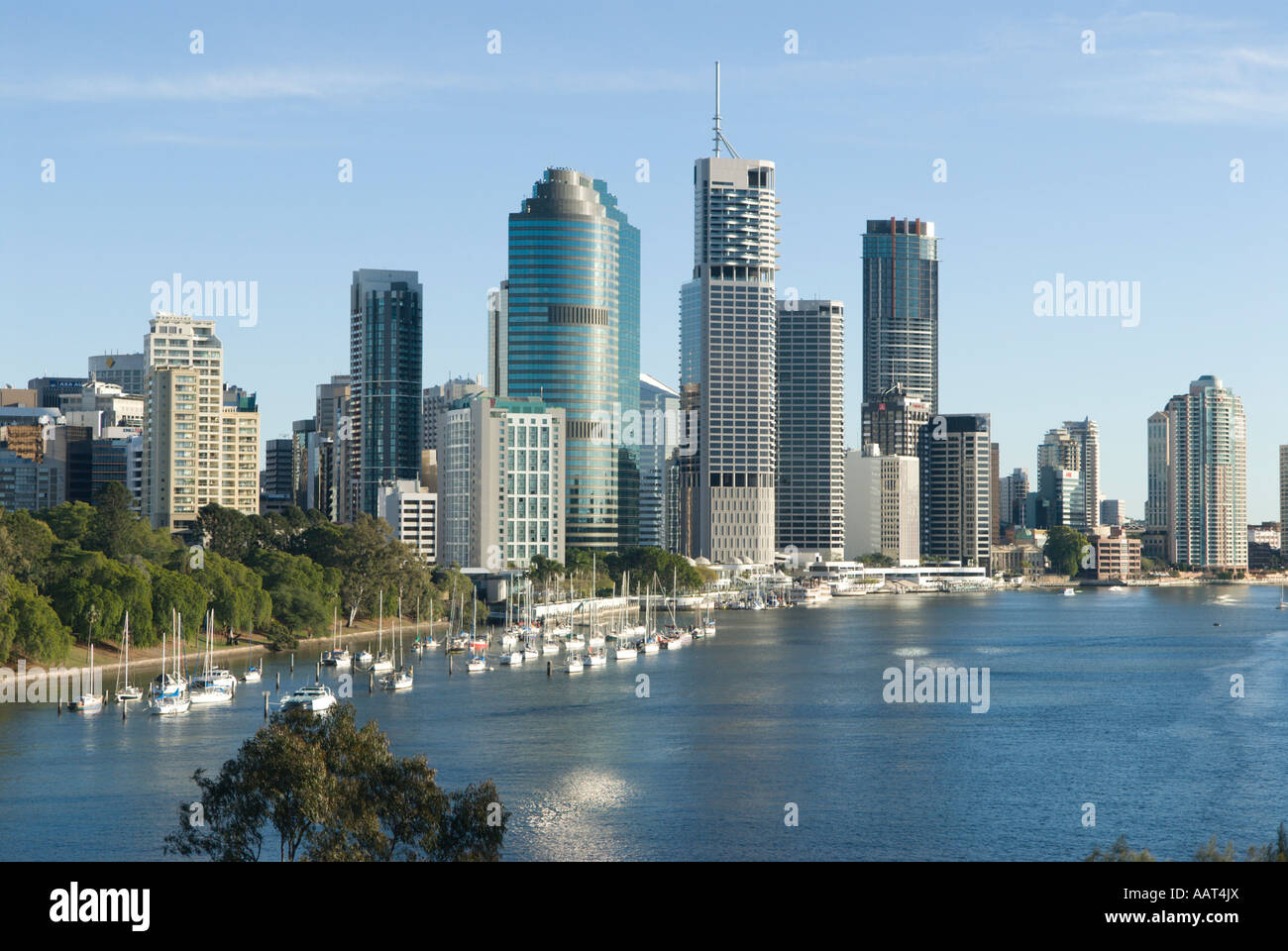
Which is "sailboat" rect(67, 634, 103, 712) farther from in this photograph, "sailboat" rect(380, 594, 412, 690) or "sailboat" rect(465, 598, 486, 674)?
"sailboat" rect(465, 598, 486, 674)

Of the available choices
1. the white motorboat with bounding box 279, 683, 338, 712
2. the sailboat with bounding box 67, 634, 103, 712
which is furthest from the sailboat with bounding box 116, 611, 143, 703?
the white motorboat with bounding box 279, 683, 338, 712

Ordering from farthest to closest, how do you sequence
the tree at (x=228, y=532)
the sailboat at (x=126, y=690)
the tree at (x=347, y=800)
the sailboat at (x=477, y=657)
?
1. the tree at (x=228, y=532)
2. the sailboat at (x=477, y=657)
3. the sailboat at (x=126, y=690)
4. the tree at (x=347, y=800)

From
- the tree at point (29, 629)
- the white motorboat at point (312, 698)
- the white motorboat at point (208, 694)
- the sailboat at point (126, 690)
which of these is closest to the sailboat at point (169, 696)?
the white motorboat at point (208, 694)

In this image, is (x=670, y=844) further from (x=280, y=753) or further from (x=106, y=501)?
(x=106, y=501)

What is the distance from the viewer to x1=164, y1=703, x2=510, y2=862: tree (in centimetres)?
3525

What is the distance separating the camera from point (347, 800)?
35.8m

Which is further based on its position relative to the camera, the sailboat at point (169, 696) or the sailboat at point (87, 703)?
the sailboat at point (169, 696)

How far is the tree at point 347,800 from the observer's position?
35250 mm

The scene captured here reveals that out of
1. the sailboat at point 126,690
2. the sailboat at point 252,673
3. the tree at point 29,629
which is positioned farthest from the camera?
the sailboat at point 252,673

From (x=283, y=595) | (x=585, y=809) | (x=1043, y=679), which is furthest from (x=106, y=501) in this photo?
(x=585, y=809)

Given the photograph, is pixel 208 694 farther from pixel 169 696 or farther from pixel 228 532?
pixel 228 532

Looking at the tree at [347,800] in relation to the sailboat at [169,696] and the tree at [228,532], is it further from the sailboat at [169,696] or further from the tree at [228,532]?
the tree at [228,532]

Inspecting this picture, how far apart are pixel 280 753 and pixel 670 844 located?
945 inches

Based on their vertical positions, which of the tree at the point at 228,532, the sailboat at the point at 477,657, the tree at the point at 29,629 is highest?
the tree at the point at 228,532
